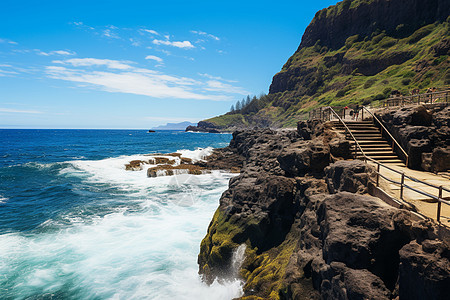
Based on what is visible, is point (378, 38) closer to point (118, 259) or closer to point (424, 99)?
point (424, 99)

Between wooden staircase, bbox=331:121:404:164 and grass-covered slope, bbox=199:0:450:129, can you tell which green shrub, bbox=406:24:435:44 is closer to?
grass-covered slope, bbox=199:0:450:129

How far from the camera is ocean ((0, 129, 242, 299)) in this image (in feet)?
34.5

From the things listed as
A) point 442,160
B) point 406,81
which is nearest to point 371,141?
point 442,160

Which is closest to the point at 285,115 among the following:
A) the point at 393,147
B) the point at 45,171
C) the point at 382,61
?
the point at 382,61

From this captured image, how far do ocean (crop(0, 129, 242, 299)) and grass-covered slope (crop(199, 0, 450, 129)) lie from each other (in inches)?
2354

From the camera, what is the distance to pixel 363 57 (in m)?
107

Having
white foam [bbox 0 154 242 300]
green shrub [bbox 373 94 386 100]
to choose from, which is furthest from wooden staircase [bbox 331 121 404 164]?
green shrub [bbox 373 94 386 100]

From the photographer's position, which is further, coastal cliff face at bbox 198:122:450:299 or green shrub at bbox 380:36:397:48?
green shrub at bbox 380:36:397:48

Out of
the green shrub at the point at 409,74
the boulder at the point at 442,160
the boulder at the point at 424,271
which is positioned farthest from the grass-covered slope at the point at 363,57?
the boulder at the point at 424,271

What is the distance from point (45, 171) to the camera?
117ft

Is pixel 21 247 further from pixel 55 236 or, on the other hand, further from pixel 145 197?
pixel 145 197

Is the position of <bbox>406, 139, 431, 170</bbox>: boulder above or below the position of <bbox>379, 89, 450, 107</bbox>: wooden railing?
below

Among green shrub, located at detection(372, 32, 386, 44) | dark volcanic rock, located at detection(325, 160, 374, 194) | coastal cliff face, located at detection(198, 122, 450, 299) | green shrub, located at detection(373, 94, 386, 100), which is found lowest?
coastal cliff face, located at detection(198, 122, 450, 299)

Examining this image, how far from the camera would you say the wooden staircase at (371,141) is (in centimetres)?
1188
